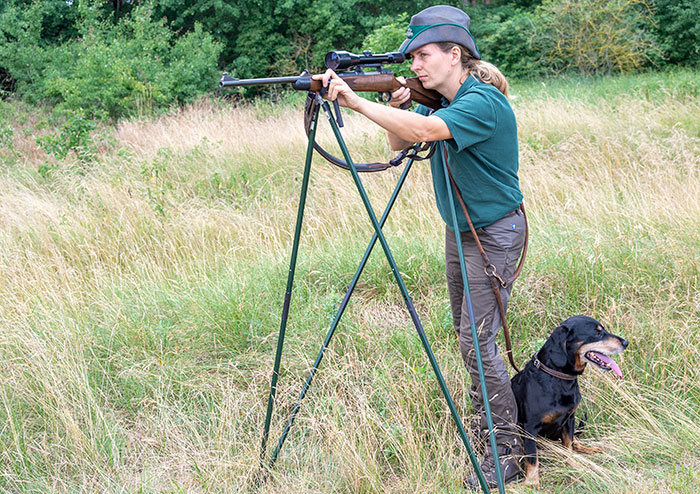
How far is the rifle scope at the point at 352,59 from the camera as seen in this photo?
97.2 inches

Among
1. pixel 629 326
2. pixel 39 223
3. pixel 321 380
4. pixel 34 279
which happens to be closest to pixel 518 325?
pixel 629 326

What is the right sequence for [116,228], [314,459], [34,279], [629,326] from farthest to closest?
[116,228]
[34,279]
[629,326]
[314,459]

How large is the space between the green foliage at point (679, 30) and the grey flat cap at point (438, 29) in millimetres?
19287

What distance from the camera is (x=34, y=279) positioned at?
186 inches

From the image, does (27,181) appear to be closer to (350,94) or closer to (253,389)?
(253,389)

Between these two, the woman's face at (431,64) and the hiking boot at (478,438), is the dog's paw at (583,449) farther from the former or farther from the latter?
the woman's face at (431,64)

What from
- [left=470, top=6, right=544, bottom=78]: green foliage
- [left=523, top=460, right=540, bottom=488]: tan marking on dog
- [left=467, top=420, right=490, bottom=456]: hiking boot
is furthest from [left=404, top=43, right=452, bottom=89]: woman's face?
[left=470, top=6, right=544, bottom=78]: green foliage

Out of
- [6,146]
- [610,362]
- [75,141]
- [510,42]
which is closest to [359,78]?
[610,362]

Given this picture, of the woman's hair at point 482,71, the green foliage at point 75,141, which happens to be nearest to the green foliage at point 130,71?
the green foliage at point 75,141

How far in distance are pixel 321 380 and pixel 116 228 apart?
283 cm

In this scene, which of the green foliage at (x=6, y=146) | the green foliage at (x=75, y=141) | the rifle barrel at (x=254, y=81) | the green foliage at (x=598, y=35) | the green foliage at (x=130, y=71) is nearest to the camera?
the rifle barrel at (x=254, y=81)

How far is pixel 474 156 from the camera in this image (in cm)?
285

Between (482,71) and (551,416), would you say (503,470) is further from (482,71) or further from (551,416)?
(482,71)

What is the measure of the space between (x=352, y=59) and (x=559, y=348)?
166 cm
